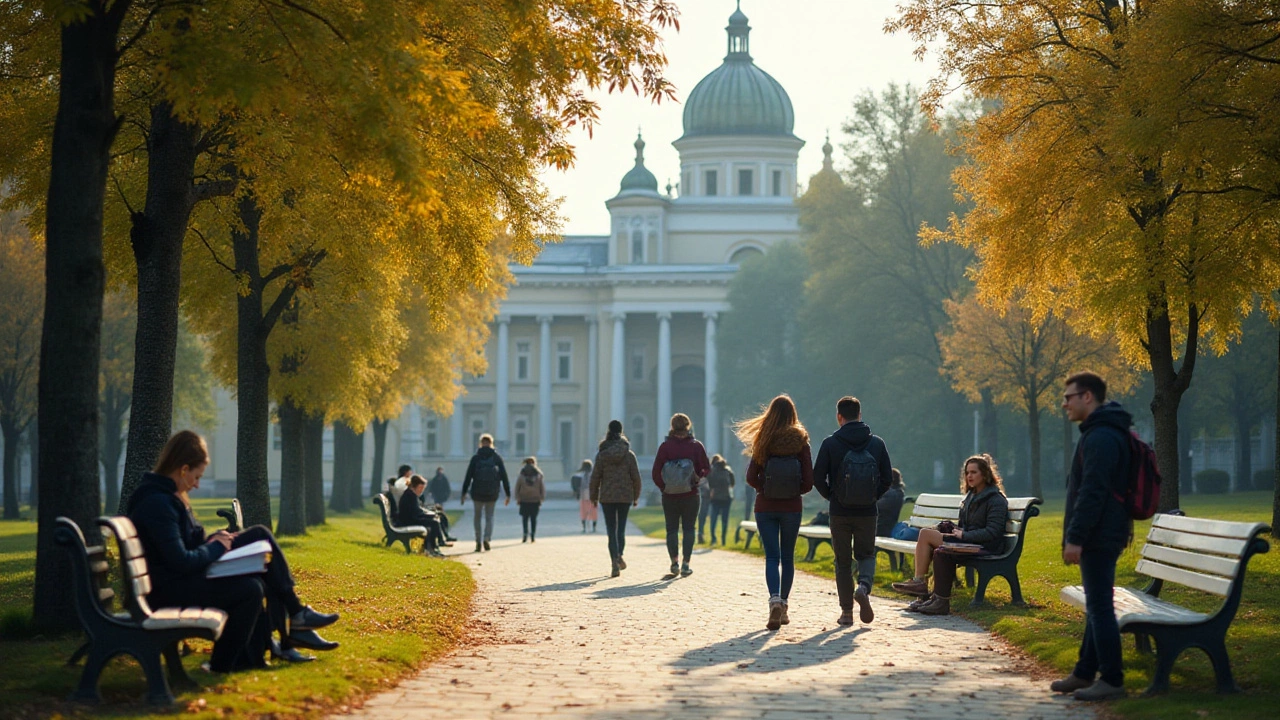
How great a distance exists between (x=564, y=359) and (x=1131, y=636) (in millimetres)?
80842

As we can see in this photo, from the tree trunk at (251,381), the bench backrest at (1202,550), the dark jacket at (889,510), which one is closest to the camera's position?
the bench backrest at (1202,550)

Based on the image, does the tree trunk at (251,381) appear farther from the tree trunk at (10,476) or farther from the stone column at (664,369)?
the stone column at (664,369)

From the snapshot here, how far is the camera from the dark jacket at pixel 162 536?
802 cm

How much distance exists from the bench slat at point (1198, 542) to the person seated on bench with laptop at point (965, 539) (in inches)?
111

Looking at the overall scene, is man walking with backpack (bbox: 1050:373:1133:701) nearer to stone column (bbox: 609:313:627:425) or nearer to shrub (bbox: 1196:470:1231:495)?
shrub (bbox: 1196:470:1231:495)

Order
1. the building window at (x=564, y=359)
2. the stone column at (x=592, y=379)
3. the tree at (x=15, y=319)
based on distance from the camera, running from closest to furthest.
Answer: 1. the tree at (x=15, y=319)
2. the stone column at (x=592, y=379)
3. the building window at (x=564, y=359)

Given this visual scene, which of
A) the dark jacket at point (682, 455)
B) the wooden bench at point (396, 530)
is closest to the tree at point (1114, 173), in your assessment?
the dark jacket at point (682, 455)

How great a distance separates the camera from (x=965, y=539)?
519 inches

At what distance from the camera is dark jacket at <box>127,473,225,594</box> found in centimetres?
802

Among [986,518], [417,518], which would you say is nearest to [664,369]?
[417,518]

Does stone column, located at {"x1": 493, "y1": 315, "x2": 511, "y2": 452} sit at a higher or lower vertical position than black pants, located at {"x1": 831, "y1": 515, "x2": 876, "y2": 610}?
higher

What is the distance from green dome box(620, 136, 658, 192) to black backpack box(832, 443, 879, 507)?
77.4m

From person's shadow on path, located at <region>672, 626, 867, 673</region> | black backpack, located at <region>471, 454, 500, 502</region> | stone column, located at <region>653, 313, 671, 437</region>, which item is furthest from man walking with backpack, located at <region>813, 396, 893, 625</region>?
stone column, located at <region>653, 313, 671, 437</region>

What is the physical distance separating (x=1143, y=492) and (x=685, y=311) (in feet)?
251
